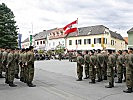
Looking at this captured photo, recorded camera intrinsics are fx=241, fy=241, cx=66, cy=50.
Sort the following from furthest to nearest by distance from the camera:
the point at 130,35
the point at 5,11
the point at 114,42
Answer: the point at 114,42 < the point at 5,11 < the point at 130,35

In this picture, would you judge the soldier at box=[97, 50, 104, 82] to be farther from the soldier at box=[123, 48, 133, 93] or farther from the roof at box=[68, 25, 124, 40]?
the roof at box=[68, 25, 124, 40]

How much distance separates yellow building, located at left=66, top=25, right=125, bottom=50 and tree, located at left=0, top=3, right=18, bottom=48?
2219 centimetres

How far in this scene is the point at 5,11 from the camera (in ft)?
146

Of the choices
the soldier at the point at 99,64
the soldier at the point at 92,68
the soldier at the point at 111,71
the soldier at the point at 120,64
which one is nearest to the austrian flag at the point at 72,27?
the soldier at the point at 99,64

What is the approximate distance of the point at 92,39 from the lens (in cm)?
6300

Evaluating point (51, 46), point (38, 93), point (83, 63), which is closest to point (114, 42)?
point (51, 46)

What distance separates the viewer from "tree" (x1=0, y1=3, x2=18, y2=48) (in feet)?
122

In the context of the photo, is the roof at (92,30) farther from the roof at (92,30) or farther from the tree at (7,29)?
the tree at (7,29)

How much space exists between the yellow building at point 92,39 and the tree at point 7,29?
22186 millimetres

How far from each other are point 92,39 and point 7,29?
28.7 m

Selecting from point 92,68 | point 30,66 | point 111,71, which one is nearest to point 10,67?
point 30,66

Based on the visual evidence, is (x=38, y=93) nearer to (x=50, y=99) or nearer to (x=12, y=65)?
(x=50, y=99)

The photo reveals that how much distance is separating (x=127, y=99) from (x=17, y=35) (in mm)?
35399

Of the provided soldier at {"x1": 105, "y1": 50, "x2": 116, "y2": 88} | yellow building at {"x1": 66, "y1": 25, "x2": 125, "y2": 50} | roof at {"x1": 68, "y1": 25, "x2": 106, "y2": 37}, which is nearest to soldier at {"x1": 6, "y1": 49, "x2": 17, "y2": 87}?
soldier at {"x1": 105, "y1": 50, "x2": 116, "y2": 88}
